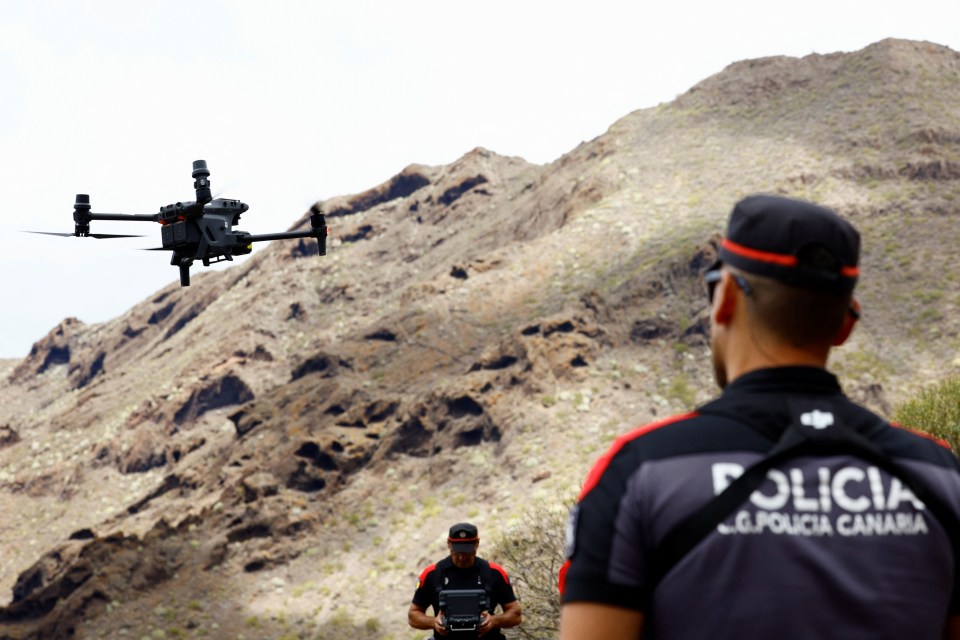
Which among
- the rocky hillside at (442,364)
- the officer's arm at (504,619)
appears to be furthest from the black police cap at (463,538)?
the rocky hillside at (442,364)

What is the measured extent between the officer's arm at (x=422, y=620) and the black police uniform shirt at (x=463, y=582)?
Result: 0.06m

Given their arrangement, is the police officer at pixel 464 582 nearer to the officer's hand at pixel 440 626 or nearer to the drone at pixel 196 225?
the officer's hand at pixel 440 626

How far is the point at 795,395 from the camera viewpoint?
8.04 ft

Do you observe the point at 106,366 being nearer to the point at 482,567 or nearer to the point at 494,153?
the point at 494,153

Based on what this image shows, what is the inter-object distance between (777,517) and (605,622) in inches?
16.6

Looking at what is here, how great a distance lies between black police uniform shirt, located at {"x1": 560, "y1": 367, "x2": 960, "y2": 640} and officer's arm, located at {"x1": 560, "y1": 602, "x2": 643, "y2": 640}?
0.07ft

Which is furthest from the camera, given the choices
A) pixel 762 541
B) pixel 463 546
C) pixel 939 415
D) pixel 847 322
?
pixel 939 415

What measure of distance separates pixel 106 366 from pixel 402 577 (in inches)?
2319

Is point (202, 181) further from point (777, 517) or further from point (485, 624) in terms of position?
point (777, 517)

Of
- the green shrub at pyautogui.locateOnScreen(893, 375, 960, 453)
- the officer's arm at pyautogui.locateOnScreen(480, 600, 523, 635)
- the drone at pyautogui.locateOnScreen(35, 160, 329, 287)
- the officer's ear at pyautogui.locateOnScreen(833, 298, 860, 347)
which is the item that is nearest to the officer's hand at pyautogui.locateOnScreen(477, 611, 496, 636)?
the officer's arm at pyautogui.locateOnScreen(480, 600, 523, 635)

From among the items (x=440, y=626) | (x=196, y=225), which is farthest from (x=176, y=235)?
(x=440, y=626)

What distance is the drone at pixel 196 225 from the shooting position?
2123 cm

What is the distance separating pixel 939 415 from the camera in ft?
84.4

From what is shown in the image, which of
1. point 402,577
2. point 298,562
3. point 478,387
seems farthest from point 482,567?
point 478,387
